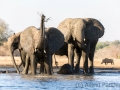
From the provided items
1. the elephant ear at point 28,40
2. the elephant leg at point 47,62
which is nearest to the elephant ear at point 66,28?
the elephant ear at point 28,40

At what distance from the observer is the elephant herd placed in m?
31.9

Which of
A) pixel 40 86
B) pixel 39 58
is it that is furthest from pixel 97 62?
pixel 40 86

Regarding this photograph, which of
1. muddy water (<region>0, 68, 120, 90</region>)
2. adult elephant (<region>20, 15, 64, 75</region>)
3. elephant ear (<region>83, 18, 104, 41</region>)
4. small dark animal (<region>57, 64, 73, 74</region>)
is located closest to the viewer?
muddy water (<region>0, 68, 120, 90</region>)

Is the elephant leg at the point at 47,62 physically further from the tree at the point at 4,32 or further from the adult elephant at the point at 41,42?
the tree at the point at 4,32

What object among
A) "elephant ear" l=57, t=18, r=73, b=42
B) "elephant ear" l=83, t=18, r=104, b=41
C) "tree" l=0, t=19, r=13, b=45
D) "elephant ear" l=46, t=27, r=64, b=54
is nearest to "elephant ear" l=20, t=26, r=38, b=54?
"elephant ear" l=46, t=27, r=64, b=54

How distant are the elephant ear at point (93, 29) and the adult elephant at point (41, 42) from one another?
2529 millimetres

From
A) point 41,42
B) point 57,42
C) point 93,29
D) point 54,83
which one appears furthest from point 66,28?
point 54,83

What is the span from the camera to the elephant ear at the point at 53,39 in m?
32.7

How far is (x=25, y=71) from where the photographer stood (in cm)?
3369

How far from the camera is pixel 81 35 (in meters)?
35.0

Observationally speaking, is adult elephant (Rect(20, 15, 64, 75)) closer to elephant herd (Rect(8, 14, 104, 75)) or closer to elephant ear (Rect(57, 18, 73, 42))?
elephant herd (Rect(8, 14, 104, 75))

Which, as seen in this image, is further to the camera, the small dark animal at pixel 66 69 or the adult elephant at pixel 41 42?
the small dark animal at pixel 66 69

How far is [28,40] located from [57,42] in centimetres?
149

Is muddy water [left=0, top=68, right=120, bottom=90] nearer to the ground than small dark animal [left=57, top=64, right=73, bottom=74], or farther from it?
nearer to the ground
